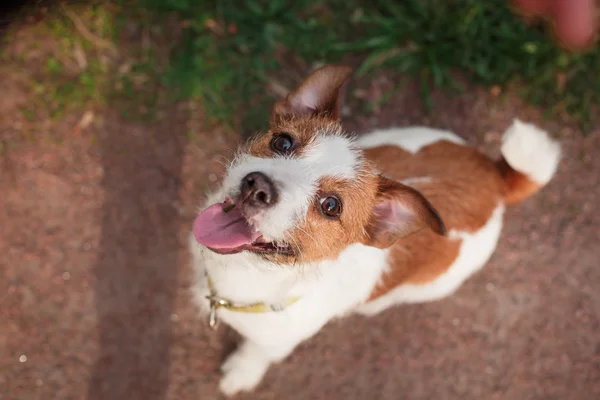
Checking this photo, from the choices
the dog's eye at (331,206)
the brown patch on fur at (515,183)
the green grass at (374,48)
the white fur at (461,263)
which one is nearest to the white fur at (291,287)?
the dog's eye at (331,206)

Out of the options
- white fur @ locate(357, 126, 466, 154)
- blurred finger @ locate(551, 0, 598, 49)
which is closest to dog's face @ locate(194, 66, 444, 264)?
white fur @ locate(357, 126, 466, 154)

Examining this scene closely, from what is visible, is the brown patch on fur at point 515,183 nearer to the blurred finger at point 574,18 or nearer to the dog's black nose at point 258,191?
the dog's black nose at point 258,191

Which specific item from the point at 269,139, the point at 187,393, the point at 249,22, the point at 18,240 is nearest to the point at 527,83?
the point at 249,22

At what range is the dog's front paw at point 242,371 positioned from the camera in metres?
3.38

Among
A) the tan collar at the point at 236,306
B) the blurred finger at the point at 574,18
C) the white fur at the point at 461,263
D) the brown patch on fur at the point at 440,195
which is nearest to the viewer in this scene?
the blurred finger at the point at 574,18

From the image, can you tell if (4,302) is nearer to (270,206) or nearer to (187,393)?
(187,393)

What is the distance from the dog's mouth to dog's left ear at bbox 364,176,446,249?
1.62 ft

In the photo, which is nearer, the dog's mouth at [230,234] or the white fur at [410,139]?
the dog's mouth at [230,234]

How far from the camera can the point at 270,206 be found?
192 centimetres

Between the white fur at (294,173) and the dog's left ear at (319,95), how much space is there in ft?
0.66

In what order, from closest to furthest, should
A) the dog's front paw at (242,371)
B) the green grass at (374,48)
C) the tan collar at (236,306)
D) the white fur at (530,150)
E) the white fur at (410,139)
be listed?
the tan collar at (236,306) → the white fur at (530,150) → the white fur at (410,139) → the dog's front paw at (242,371) → the green grass at (374,48)

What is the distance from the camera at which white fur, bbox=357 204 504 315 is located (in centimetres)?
282

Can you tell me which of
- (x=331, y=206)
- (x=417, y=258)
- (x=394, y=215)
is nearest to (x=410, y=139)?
(x=417, y=258)

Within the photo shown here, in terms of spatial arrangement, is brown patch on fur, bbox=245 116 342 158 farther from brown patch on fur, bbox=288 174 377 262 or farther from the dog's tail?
the dog's tail
